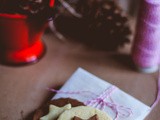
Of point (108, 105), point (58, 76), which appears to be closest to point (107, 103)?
point (108, 105)

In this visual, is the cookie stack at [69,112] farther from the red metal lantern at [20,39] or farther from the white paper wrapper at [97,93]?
the red metal lantern at [20,39]

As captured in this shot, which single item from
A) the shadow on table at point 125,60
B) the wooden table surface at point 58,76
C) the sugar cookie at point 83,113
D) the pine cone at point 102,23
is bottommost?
the wooden table surface at point 58,76

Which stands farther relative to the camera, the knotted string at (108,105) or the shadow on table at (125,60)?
the shadow on table at (125,60)

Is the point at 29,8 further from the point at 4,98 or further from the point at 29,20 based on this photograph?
the point at 4,98

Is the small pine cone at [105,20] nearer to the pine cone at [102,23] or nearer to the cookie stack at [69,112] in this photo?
the pine cone at [102,23]

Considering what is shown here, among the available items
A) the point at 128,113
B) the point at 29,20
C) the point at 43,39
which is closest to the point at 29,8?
the point at 29,20

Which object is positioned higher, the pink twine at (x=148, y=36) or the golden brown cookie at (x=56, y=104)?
the pink twine at (x=148, y=36)

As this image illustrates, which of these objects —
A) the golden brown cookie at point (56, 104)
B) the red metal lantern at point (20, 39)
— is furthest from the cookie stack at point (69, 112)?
the red metal lantern at point (20, 39)
